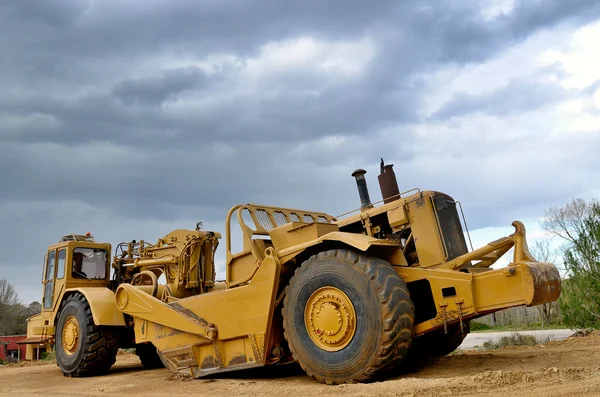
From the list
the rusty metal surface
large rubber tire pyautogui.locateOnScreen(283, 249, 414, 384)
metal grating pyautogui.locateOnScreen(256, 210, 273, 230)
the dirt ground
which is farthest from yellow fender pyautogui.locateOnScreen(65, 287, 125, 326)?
the rusty metal surface

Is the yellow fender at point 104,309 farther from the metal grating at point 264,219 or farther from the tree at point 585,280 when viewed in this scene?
the tree at point 585,280

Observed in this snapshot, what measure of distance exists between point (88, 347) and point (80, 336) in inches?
12.0

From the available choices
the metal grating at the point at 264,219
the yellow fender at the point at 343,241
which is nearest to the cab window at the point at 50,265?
the metal grating at the point at 264,219

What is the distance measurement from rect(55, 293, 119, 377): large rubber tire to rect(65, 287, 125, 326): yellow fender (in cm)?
29

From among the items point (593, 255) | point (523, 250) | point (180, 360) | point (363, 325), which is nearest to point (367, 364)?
point (363, 325)

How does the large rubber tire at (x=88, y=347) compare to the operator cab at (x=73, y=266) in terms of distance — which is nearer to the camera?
the large rubber tire at (x=88, y=347)

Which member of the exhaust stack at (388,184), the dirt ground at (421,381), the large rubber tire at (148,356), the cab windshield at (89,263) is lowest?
the dirt ground at (421,381)

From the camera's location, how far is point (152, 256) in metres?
12.2

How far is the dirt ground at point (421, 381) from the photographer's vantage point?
552 centimetres

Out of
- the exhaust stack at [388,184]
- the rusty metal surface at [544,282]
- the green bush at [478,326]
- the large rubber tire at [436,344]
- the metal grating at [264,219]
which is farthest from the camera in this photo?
the green bush at [478,326]

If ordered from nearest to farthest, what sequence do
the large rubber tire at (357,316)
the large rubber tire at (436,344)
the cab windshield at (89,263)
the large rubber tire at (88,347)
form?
the large rubber tire at (357,316), the large rubber tire at (436,344), the large rubber tire at (88,347), the cab windshield at (89,263)

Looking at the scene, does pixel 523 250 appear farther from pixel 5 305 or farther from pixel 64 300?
pixel 5 305

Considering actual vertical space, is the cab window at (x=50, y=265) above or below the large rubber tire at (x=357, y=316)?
above

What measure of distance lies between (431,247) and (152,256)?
7060 mm
